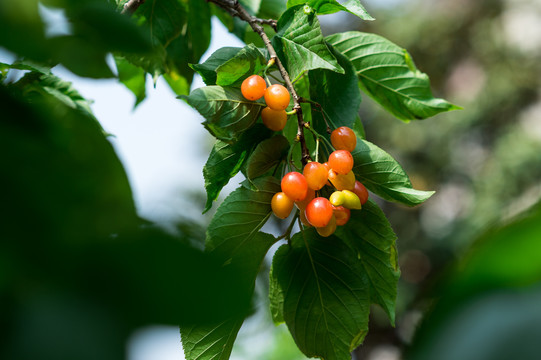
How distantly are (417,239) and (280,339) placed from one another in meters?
Result: 3.17

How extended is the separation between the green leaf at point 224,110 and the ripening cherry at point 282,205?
7 cm

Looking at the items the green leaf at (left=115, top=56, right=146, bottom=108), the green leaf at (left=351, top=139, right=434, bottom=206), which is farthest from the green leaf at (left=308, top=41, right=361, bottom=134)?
the green leaf at (left=115, top=56, right=146, bottom=108)

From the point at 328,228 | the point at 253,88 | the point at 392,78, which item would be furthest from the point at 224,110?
the point at 392,78

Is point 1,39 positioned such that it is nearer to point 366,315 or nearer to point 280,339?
point 366,315

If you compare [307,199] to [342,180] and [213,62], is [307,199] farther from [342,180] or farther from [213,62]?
[213,62]

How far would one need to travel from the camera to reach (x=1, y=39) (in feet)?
0.45

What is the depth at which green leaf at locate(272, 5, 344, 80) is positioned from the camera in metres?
0.46

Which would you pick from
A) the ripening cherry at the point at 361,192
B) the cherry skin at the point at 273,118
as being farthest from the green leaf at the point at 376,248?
the cherry skin at the point at 273,118

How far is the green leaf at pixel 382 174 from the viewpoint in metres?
0.46

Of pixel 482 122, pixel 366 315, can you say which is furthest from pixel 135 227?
pixel 482 122

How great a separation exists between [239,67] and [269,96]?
46 millimetres

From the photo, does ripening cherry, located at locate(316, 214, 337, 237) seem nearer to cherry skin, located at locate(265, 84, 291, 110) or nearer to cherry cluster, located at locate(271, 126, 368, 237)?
cherry cluster, located at locate(271, 126, 368, 237)

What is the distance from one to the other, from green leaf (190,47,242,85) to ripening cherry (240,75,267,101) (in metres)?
0.03

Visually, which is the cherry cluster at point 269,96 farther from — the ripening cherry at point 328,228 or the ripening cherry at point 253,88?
Result: the ripening cherry at point 328,228
